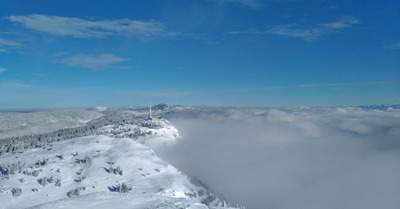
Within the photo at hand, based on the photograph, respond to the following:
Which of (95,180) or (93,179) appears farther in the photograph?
(93,179)

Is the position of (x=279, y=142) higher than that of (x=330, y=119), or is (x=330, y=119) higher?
(x=330, y=119)

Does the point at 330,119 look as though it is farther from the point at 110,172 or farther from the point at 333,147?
the point at 110,172

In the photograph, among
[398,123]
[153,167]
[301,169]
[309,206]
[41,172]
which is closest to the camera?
[41,172]

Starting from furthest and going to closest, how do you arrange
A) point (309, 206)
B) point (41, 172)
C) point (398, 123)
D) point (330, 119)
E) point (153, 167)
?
point (330, 119) < point (398, 123) < point (309, 206) < point (153, 167) < point (41, 172)

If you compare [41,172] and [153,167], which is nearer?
[41,172]

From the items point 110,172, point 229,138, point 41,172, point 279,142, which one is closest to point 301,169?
point 279,142

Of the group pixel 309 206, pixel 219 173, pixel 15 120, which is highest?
pixel 15 120
